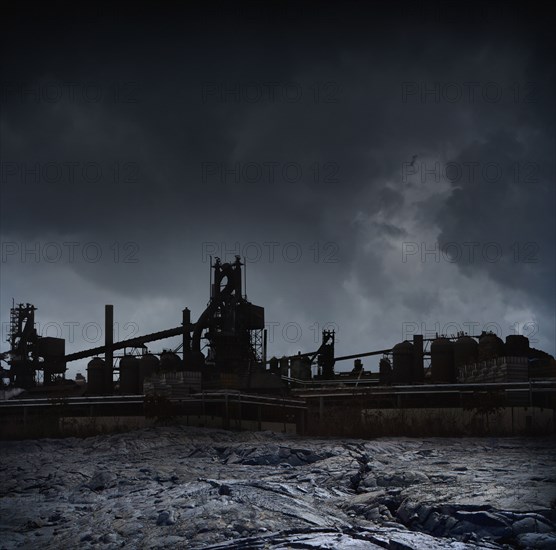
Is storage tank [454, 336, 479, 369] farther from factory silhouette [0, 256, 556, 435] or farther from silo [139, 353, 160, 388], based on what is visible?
silo [139, 353, 160, 388]

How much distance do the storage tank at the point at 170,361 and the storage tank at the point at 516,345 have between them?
21.6 metres

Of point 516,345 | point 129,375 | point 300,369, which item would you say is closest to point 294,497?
point 516,345

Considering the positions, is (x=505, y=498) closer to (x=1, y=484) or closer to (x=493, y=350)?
(x=1, y=484)

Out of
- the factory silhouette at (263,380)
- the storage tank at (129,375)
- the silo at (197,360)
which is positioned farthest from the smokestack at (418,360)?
the storage tank at (129,375)

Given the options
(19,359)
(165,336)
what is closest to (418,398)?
(165,336)

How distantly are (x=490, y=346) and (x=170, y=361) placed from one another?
21.7 meters

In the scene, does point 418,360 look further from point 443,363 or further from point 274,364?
point 274,364

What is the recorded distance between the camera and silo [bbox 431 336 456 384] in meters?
37.1

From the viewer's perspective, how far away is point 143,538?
353 inches

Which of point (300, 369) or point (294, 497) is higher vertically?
point (300, 369)

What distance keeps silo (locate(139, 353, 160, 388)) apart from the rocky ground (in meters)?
28.9

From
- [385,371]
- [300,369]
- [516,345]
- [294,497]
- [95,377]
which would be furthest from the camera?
[300,369]

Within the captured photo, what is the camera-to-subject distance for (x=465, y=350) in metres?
36.5

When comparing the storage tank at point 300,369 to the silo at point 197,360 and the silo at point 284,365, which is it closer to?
the silo at point 284,365
